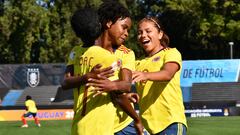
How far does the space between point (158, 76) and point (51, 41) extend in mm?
53630

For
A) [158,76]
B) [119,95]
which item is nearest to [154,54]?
[158,76]

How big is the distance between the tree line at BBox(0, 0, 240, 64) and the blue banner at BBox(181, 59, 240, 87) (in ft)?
53.8

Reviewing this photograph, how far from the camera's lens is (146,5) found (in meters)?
66.3

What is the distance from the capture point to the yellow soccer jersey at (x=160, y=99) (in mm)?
6348

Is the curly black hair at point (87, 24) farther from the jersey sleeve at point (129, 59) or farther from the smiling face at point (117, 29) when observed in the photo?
the jersey sleeve at point (129, 59)

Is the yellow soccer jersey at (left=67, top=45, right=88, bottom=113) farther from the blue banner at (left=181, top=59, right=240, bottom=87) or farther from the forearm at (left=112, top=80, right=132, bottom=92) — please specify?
the blue banner at (left=181, top=59, right=240, bottom=87)

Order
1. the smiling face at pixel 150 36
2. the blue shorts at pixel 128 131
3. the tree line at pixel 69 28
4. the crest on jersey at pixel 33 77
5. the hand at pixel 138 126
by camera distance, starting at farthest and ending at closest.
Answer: the tree line at pixel 69 28 < the crest on jersey at pixel 33 77 < the blue shorts at pixel 128 131 < the smiling face at pixel 150 36 < the hand at pixel 138 126

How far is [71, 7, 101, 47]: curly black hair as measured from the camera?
5219 millimetres

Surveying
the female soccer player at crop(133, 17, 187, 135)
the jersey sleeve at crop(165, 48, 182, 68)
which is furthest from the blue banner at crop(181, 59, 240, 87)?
the jersey sleeve at crop(165, 48, 182, 68)

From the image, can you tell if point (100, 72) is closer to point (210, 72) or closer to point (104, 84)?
point (104, 84)

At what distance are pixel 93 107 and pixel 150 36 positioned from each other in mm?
1401

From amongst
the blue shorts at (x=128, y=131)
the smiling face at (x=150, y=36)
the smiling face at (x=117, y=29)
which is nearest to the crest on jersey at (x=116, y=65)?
the smiling face at (x=117, y=29)

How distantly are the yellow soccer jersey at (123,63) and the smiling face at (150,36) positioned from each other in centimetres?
22

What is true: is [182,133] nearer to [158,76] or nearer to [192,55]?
[158,76]
